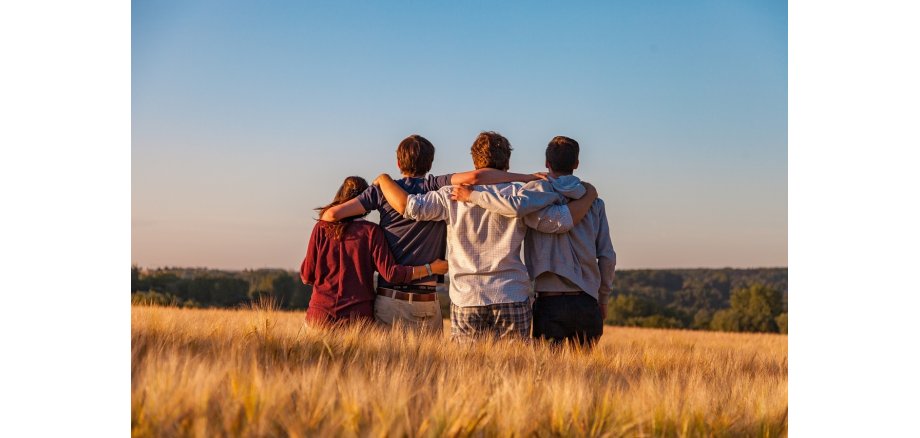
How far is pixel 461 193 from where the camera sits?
5477 mm

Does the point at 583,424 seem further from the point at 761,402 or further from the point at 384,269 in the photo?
the point at 384,269

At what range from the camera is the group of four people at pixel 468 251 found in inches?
218

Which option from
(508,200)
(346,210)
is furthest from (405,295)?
(508,200)

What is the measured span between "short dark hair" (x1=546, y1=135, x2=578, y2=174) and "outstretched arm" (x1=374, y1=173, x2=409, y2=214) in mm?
1144

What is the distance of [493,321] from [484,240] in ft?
1.91

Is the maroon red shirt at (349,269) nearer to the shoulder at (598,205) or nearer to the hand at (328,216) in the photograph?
the hand at (328,216)

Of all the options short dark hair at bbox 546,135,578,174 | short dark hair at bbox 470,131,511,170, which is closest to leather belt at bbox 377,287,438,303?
short dark hair at bbox 470,131,511,170

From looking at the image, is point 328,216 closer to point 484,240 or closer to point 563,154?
point 484,240

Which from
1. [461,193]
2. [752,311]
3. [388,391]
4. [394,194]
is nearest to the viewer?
[388,391]

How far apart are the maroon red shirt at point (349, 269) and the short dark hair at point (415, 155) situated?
1.66ft

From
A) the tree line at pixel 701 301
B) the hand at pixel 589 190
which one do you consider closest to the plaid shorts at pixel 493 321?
the hand at pixel 589 190
